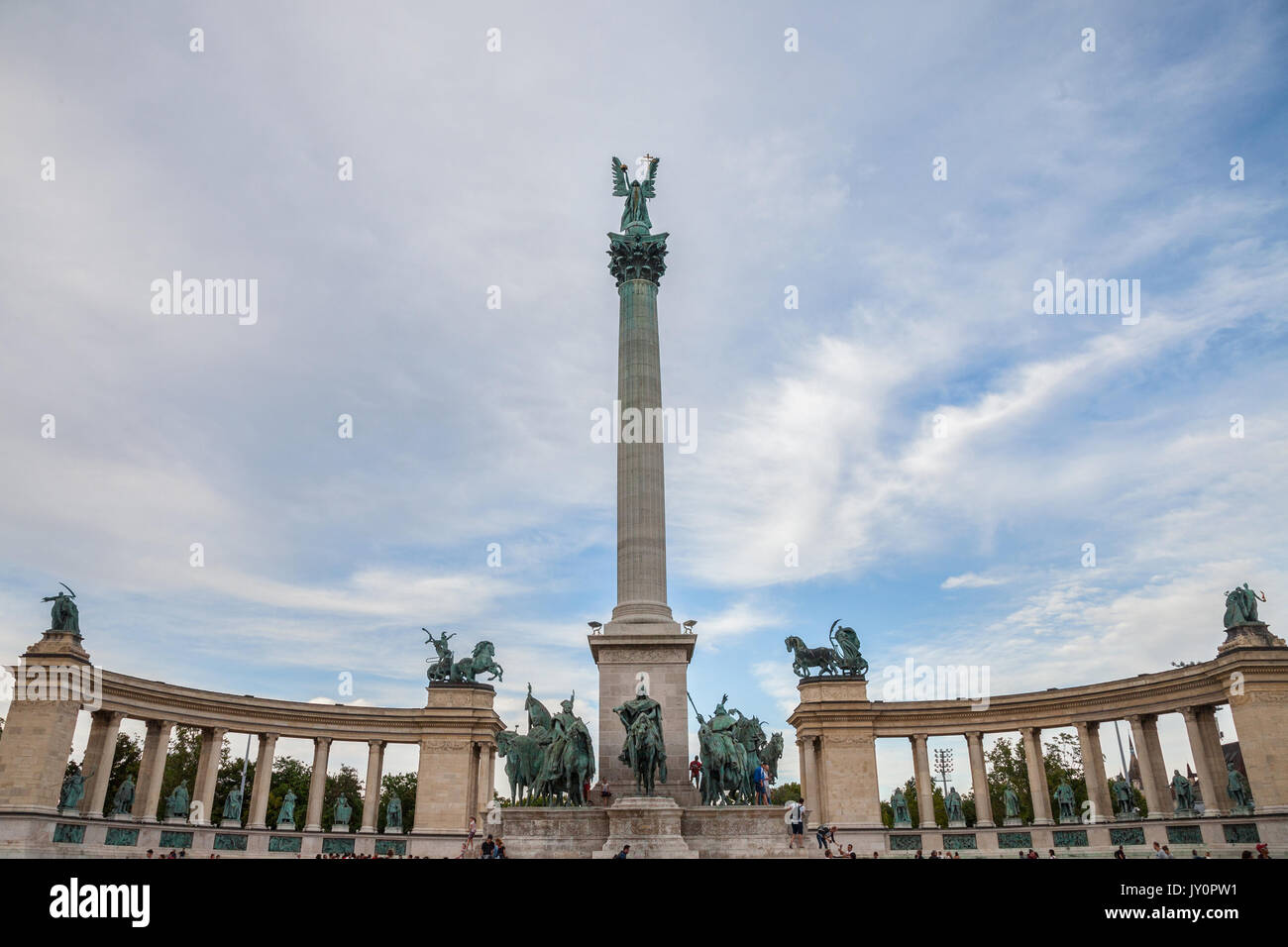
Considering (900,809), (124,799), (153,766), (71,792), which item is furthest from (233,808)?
(900,809)

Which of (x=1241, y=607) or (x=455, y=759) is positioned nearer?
(x=1241, y=607)

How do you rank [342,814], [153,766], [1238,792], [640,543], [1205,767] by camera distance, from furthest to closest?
[342,814] → [153,766] → [1205,767] → [1238,792] → [640,543]

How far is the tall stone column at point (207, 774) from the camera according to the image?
5403 centimetres

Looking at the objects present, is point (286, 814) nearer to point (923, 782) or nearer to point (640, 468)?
point (640, 468)

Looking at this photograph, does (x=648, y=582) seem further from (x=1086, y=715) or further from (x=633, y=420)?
(x=1086, y=715)

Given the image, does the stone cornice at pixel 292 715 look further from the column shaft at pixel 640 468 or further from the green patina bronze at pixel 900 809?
the column shaft at pixel 640 468

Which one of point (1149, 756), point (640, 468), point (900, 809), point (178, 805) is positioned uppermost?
point (640, 468)

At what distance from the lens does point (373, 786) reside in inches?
2362

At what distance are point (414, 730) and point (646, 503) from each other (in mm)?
35490

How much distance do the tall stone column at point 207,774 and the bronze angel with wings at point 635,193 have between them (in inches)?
1740

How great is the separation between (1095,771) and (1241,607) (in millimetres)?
14952

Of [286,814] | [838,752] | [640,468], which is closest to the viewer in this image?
[640,468]

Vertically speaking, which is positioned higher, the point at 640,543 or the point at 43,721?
the point at 640,543

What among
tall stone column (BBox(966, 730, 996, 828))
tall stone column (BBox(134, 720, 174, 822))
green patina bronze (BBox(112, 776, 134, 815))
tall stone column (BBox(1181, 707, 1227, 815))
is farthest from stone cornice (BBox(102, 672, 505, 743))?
tall stone column (BBox(1181, 707, 1227, 815))
